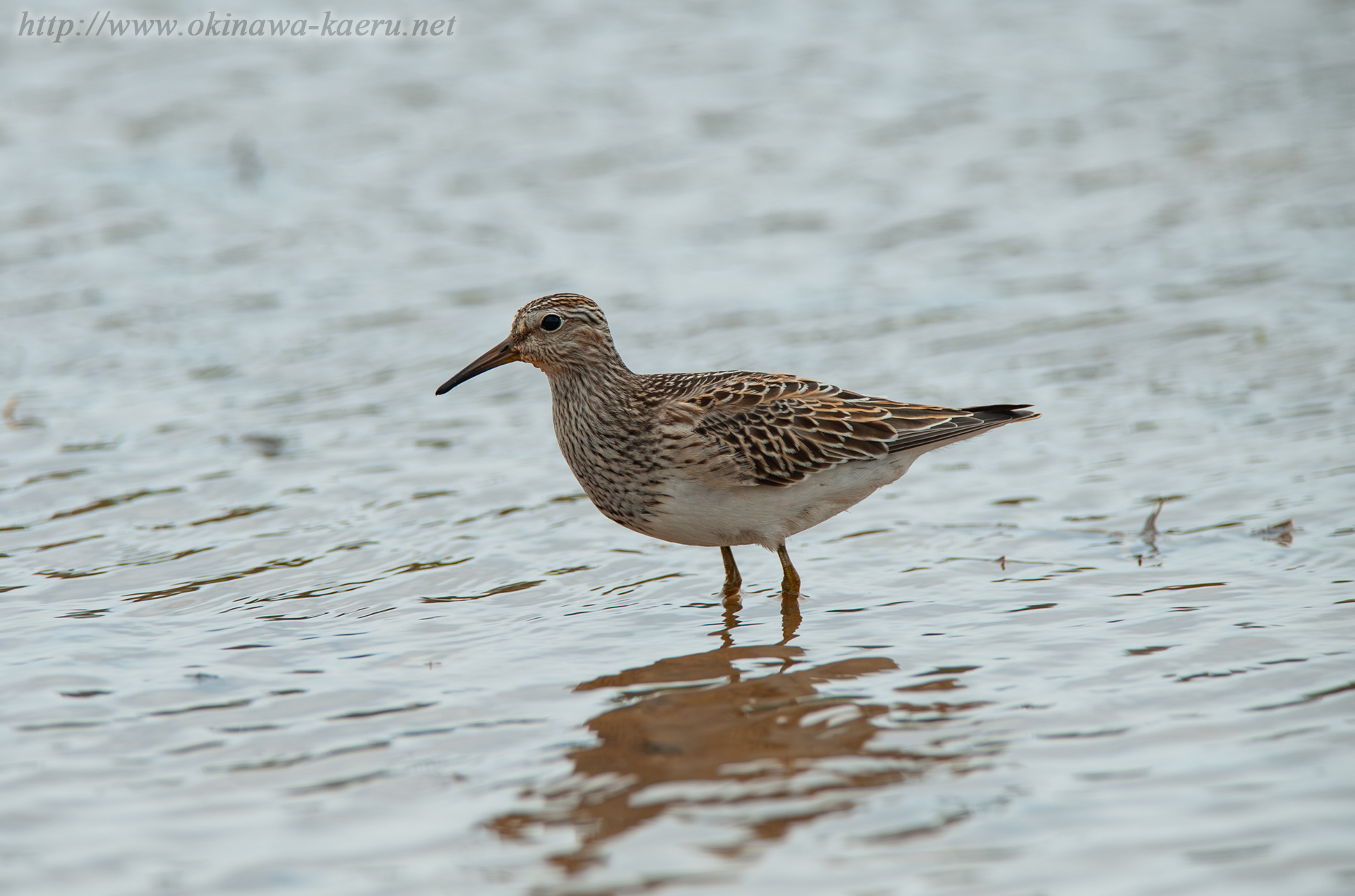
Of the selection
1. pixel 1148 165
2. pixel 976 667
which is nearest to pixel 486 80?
pixel 1148 165

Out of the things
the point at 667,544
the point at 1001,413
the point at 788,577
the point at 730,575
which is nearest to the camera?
the point at 788,577

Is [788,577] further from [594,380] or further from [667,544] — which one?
[594,380]

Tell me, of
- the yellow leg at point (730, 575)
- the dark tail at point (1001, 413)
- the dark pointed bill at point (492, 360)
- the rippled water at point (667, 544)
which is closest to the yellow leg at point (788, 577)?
the rippled water at point (667, 544)

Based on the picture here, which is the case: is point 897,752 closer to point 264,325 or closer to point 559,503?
point 559,503

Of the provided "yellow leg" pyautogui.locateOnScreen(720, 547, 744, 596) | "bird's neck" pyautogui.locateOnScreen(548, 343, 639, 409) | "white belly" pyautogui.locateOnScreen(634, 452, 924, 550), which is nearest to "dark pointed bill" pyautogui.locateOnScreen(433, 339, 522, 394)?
"bird's neck" pyautogui.locateOnScreen(548, 343, 639, 409)

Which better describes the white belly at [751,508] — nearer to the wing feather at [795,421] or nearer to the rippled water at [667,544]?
the wing feather at [795,421]

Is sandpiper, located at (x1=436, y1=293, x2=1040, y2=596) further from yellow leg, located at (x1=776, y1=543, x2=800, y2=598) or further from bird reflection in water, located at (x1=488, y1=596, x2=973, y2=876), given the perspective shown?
bird reflection in water, located at (x1=488, y1=596, x2=973, y2=876)

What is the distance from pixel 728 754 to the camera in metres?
5.21

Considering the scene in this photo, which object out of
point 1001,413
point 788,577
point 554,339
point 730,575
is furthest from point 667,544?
point 1001,413

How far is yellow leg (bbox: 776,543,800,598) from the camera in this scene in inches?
276

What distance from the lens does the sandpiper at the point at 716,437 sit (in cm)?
689

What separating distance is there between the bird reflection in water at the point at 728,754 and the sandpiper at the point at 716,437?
865 millimetres

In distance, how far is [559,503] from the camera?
834 cm

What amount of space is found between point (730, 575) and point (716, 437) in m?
0.80
